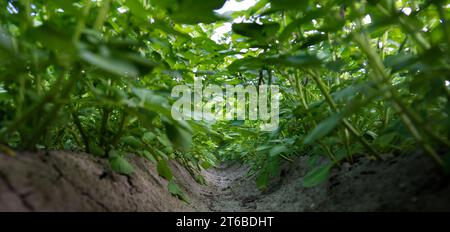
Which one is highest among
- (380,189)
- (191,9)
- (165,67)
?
(191,9)

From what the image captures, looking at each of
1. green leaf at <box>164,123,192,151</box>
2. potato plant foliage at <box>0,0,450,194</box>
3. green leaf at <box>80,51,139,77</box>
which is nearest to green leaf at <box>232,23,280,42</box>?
potato plant foliage at <box>0,0,450,194</box>

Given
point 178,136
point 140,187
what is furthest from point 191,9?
point 140,187

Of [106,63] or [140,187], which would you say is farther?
[140,187]

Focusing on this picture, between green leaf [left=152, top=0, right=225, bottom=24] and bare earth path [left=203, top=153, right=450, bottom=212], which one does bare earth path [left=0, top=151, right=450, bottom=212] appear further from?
green leaf [left=152, top=0, right=225, bottom=24]

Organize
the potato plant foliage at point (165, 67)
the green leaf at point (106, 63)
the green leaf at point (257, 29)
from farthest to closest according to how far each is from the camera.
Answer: the green leaf at point (257, 29)
the potato plant foliage at point (165, 67)
the green leaf at point (106, 63)

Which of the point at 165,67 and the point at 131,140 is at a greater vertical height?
the point at 165,67

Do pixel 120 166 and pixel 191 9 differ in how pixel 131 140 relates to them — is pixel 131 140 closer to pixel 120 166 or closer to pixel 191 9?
pixel 120 166

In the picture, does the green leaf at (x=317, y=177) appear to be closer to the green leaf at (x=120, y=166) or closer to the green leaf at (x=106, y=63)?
the green leaf at (x=120, y=166)

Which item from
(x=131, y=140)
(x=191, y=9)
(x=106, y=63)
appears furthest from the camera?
(x=131, y=140)

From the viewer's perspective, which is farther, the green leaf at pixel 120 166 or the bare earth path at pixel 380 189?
the green leaf at pixel 120 166

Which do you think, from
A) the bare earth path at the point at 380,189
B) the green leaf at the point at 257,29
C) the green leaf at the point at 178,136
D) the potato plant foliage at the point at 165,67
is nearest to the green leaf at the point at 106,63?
the potato plant foliage at the point at 165,67
